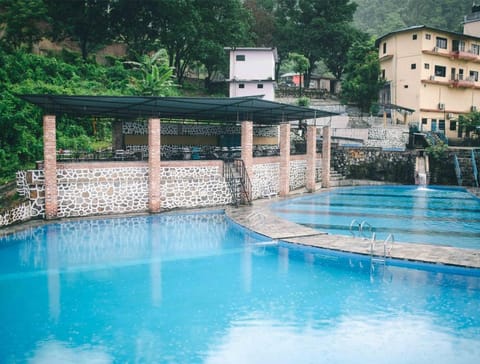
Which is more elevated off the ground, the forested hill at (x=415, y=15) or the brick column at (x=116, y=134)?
the forested hill at (x=415, y=15)

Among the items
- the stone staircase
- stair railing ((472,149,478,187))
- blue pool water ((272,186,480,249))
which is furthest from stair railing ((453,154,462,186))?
the stone staircase

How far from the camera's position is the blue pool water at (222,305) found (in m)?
8.09

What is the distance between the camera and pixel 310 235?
1564 cm

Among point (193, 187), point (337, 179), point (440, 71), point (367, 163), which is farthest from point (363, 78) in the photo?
point (193, 187)

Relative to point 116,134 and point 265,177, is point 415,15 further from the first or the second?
point 116,134

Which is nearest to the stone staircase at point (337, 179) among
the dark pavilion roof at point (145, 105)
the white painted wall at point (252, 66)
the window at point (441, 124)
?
the dark pavilion roof at point (145, 105)

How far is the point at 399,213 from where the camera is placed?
21.4m

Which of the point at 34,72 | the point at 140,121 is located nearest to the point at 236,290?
the point at 140,121

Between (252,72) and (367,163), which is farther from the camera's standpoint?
(252,72)

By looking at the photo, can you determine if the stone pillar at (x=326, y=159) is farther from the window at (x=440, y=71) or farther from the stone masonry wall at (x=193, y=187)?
the window at (x=440, y=71)

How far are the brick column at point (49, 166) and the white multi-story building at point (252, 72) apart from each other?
2277 cm

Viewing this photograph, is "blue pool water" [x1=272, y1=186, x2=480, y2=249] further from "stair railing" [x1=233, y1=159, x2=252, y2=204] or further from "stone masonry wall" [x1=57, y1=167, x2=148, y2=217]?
"stone masonry wall" [x1=57, y1=167, x2=148, y2=217]

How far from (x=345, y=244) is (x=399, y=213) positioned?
27.1 feet

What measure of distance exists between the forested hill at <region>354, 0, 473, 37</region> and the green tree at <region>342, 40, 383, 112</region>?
12.8 m
